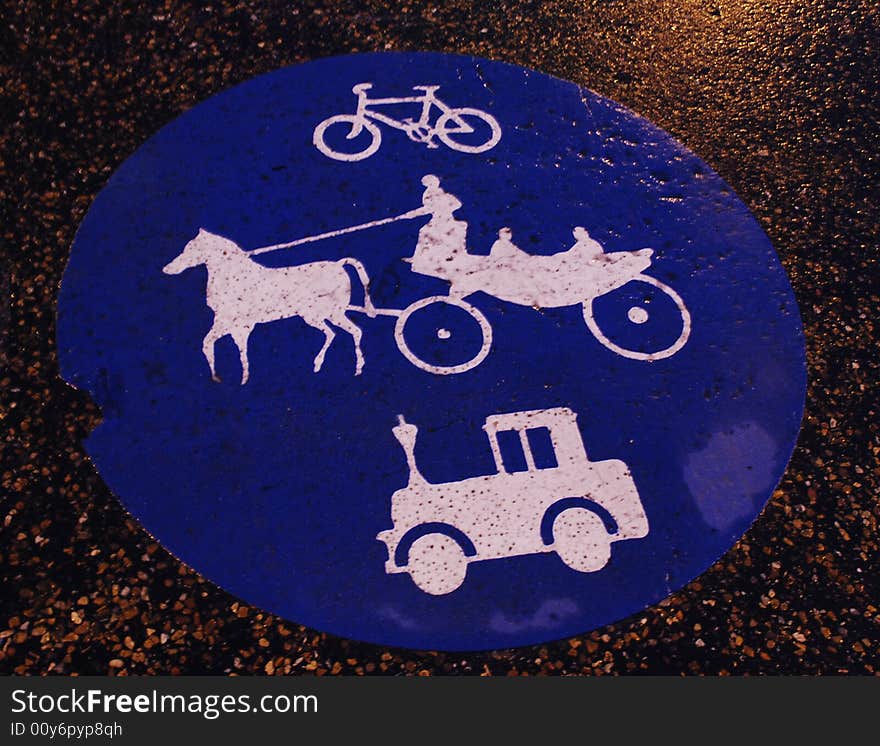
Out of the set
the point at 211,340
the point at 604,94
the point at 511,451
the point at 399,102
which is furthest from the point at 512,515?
the point at 604,94

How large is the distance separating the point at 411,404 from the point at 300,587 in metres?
0.81

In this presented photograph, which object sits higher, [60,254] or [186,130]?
[186,130]

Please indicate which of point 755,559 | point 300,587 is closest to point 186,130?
point 300,587

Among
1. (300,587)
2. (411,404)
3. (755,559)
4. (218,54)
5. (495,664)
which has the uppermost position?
(218,54)

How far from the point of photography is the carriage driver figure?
3.27 metres

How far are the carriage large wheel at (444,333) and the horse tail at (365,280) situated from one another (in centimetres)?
12

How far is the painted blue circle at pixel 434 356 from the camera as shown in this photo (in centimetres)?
271

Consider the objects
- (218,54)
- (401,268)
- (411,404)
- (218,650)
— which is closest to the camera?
(218,650)

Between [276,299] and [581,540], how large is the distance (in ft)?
5.06

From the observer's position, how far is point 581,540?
2.76 metres

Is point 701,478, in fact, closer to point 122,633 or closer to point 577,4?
point 122,633

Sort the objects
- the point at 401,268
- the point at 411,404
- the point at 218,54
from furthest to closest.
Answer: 1. the point at 218,54
2. the point at 401,268
3. the point at 411,404

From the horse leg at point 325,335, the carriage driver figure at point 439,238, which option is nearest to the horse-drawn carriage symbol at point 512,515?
the horse leg at point 325,335

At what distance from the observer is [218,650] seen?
254 cm
